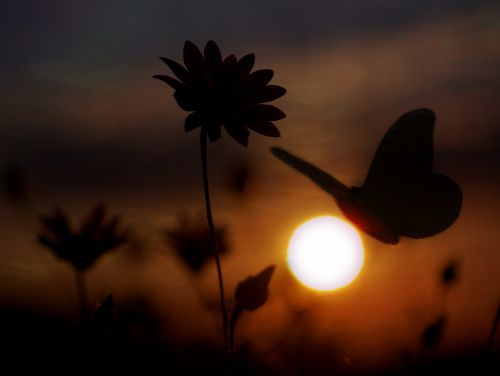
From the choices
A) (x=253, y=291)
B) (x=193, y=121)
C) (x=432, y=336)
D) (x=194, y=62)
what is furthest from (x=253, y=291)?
(x=432, y=336)

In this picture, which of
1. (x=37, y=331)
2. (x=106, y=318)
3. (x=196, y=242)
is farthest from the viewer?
(x=196, y=242)

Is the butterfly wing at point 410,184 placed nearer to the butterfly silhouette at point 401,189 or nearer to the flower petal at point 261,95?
the butterfly silhouette at point 401,189

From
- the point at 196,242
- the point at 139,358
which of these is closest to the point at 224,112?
the point at 139,358

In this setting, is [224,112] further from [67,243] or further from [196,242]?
[196,242]

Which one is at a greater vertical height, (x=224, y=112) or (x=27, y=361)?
(x=224, y=112)

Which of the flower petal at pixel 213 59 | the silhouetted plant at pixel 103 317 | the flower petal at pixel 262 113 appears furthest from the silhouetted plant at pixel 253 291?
the flower petal at pixel 213 59

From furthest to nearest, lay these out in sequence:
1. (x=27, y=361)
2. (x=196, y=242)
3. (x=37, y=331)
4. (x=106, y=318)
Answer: (x=196, y=242) < (x=37, y=331) < (x=27, y=361) < (x=106, y=318)

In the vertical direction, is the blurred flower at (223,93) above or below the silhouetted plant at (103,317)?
above

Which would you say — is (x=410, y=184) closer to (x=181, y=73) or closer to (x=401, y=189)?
(x=401, y=189)
